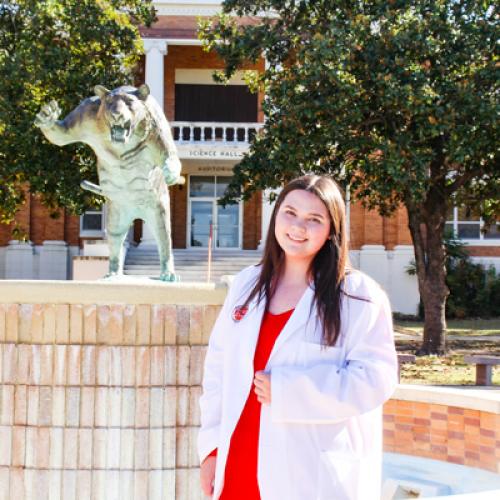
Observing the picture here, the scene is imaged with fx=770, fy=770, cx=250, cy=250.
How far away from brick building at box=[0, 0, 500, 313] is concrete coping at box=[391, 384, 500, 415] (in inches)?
704

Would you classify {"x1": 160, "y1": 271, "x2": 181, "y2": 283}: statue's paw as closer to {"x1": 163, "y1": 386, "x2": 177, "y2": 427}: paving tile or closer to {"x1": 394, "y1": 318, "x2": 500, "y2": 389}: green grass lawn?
{"x1": 163, "y1": 386, "x2": 177, "y2": 427}: paving tile

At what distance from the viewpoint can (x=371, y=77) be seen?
13711 millimetres

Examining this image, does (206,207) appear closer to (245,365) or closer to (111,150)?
(111,150)

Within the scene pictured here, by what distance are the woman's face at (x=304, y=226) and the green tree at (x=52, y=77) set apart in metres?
13.9

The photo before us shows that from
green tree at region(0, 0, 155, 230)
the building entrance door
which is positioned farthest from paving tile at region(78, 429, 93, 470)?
the building entrance door

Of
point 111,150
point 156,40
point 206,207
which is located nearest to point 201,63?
point 156,40

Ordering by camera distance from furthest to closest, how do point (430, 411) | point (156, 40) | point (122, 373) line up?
1. point (156, 40)
2. point (430, 411)
3. point (122, 373)

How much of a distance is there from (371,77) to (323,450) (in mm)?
12301

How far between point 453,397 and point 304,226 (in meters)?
3.65

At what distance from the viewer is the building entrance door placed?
26422 mm

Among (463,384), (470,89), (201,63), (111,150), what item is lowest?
(463,384)

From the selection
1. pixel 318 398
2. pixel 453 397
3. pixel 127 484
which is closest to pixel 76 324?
pixel 127 484

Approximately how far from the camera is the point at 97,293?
13.2ft

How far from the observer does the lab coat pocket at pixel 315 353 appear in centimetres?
216
